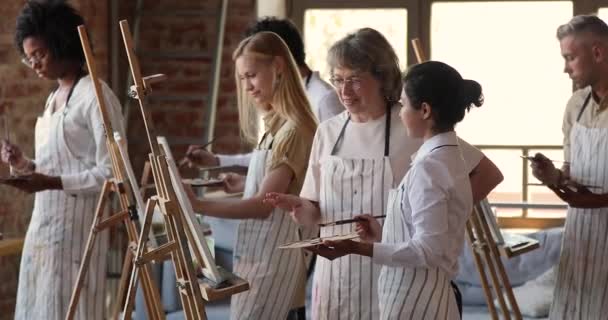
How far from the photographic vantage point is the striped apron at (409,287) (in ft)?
9.32

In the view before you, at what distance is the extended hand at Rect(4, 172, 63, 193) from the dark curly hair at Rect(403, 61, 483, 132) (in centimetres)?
153

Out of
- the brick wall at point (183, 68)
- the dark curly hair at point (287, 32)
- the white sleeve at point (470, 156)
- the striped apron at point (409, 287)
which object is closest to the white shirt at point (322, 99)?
the dark curly hair at point (287, 32)

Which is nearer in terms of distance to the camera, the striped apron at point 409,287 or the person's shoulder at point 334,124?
the striped apron at point 409,287

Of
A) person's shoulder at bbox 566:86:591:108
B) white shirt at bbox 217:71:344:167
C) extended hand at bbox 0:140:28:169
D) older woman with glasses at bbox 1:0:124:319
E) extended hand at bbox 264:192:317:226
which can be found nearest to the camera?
extended hand at bbox 264:192:317:226

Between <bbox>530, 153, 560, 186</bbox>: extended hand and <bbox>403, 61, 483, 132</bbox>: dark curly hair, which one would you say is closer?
<bbox>403, 61, 483, 132</bbox>: dark curly hair

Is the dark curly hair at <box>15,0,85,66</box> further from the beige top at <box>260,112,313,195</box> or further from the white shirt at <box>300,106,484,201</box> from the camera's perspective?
the white shirt at <box>300,106,484,201</box>

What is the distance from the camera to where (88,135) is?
3986 mm

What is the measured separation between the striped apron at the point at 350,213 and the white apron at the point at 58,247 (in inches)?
43.0

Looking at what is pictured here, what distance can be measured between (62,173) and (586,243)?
1775 millimetres

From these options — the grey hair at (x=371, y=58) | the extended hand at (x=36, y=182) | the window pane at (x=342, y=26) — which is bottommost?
the extended hand at (x=36, y=182)

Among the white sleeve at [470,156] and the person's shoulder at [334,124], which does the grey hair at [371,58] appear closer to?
the person's shoulder at [334,124]

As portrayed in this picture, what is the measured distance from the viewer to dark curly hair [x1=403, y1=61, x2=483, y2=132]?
281 cm

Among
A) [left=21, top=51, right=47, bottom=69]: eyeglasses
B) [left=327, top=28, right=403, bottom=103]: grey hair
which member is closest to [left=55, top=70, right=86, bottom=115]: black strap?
[left=21, top=51, right=47, bottom=69]: eyeglasses

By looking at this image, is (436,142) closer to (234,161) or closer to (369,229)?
(369,229)
